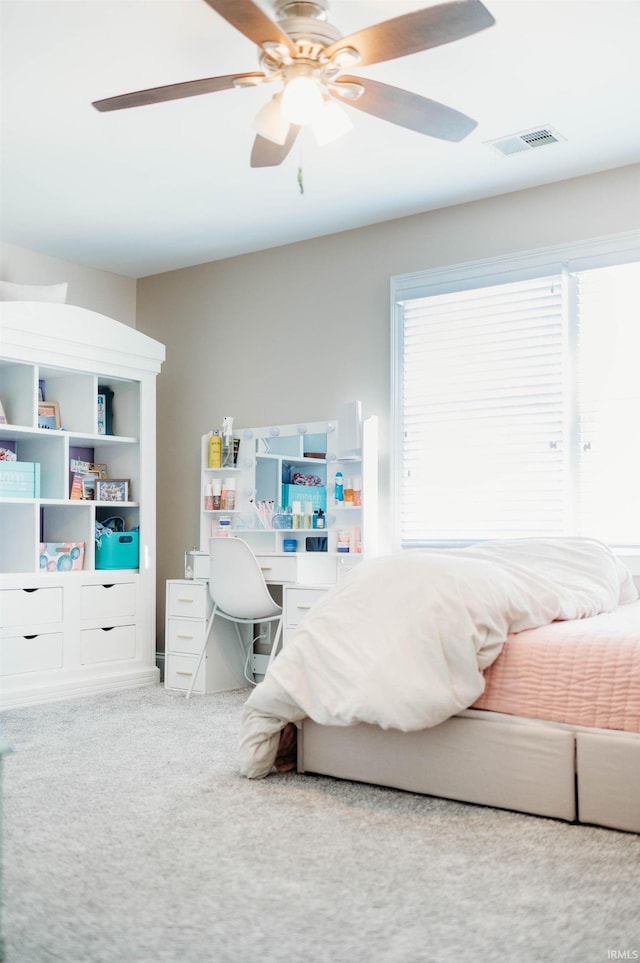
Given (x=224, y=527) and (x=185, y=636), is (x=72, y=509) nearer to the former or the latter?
(x=224, y=527)

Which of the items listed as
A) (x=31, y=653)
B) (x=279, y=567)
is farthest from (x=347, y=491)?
(x=31, y=653)

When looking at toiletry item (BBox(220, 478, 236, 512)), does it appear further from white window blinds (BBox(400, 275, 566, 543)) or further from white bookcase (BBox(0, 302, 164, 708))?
white window blinds (BBox(400, 275, 566, 543))

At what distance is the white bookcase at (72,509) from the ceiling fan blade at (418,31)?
2603 mm

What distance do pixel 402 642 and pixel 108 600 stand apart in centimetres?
268

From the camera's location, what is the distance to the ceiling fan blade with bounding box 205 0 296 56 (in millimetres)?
2318

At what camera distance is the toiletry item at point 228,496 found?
513 cm

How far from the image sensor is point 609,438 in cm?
410

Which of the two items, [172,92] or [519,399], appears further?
[519,399]

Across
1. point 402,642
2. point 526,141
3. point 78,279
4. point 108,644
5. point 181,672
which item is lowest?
point 181,672

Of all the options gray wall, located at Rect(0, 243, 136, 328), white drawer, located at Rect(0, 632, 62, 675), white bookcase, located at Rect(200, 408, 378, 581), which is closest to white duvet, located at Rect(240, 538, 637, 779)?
white bookcase, located at Rect(200, 408, 378, 581)

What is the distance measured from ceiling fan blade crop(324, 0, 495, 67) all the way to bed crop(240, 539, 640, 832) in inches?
59.3

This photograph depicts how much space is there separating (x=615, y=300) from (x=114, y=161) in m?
2.37

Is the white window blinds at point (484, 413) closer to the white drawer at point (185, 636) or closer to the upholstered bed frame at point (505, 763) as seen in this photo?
the white drawer at point (185, 636)

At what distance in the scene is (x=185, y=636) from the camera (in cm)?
482
